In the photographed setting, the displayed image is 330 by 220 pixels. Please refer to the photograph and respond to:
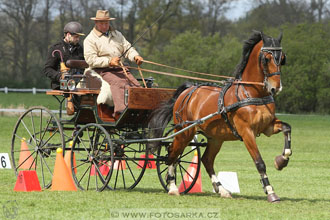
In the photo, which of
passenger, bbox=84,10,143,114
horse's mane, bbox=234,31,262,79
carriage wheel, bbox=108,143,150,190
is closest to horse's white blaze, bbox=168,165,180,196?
carriage wheel, bbox=108,143,150,190

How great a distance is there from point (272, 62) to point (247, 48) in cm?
56

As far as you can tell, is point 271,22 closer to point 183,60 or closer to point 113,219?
point 183,60

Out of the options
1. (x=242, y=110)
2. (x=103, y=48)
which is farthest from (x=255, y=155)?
(x=103, y=48)

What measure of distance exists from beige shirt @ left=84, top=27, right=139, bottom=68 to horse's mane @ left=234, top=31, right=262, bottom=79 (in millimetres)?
1946

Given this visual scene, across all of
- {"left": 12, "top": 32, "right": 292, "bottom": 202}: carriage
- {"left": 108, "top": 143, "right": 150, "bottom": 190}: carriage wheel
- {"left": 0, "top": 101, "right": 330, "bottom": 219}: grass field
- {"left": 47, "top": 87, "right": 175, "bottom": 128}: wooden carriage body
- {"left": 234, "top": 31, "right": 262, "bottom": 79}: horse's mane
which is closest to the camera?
{"left": 0, "top": 101, "right": 330, "bottom": 219}: grass field

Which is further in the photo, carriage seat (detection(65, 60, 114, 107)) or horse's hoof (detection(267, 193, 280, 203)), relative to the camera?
carriage seat (detection(65, 60, 114, 107))

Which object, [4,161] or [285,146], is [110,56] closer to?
[285,146]

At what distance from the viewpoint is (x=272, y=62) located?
28.1 feet

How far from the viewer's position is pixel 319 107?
40.6 meters

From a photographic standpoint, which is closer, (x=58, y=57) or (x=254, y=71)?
(x=254, y=71)

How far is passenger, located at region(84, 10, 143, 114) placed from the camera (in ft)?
32.6

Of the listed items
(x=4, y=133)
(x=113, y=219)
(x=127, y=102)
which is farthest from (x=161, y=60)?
(x=113, y=219)

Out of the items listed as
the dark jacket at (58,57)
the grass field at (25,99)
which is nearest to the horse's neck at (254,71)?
the dark jacket at (58,57)

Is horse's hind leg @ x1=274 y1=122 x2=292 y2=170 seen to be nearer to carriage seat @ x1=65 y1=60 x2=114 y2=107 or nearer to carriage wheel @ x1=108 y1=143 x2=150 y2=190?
carriage wheel @ x1=108 y1=143 x2=150 y2=190
